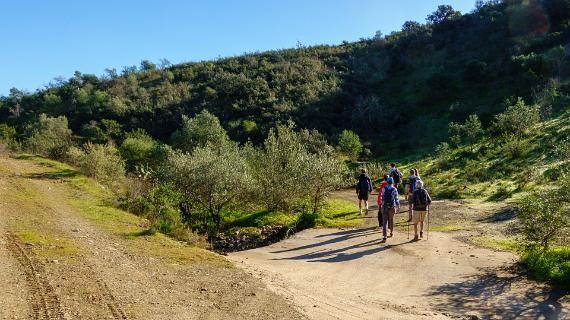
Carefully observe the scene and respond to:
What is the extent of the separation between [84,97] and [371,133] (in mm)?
38515

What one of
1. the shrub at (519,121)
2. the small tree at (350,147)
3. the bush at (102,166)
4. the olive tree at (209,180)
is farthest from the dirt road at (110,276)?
the small tree at (350,147)

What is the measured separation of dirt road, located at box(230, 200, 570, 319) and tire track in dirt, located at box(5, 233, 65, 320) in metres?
4.07

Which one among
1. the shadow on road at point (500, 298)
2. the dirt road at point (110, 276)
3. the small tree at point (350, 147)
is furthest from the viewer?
the small tree at point (350, 147)

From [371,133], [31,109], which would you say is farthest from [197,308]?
[31,109]

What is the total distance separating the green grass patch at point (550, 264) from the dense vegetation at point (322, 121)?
3.8 inches

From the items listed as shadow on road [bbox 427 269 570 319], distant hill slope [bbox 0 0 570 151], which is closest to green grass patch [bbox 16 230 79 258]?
shadow on road [bbox 427 269 570 319]

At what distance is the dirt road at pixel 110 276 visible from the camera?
25.4 feet

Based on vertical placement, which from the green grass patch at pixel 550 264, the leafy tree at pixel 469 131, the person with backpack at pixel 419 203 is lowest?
the green grass patch at pixel 550 264

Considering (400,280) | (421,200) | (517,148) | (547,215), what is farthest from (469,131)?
(400,280)

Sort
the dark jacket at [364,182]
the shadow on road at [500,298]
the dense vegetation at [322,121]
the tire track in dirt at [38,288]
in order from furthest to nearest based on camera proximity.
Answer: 1. the dense vegetation at [322,121]
2. the dark jacket at [364,182]
3. the shadow on road at [500,298]
4. the tire track in dirt at [38,288]

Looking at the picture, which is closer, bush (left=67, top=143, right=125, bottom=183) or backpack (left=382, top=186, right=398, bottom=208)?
backpack (left=382, top=186, right=398, bottom=208)

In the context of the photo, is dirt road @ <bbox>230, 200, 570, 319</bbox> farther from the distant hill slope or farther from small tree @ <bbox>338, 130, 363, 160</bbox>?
the distant hill slope

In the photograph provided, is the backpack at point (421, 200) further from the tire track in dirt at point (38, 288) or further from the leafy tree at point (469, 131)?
the leafy tree at point (469, 131)

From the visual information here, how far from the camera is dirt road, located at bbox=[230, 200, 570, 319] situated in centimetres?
848
